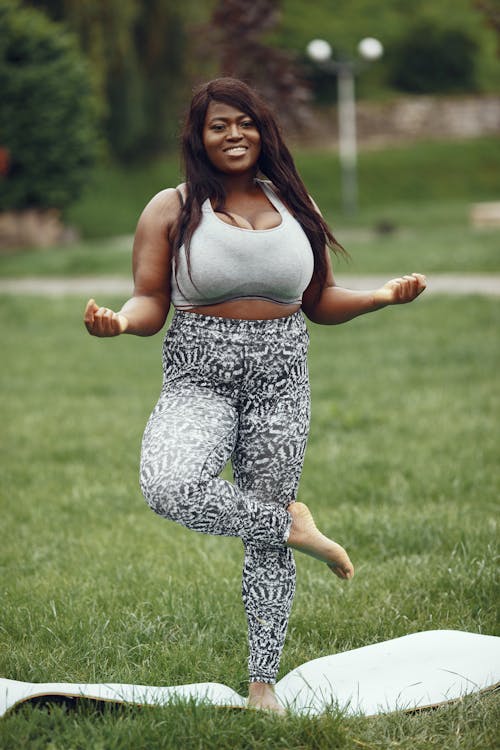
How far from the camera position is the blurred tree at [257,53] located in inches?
400

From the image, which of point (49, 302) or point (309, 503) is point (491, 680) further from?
point (49, 302)

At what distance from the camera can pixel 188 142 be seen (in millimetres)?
2959

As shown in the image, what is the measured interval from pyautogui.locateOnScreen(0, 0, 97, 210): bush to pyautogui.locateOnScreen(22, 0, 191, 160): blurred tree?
69cm

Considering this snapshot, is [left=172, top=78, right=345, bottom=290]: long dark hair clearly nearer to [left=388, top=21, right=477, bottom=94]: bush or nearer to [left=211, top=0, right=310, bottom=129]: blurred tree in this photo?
[left=211, top=0, right=310, bottom=129]: blurred tree

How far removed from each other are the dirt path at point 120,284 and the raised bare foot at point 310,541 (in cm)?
905

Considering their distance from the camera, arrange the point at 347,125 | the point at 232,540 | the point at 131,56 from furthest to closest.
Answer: the point at 347,125 < the point at 131,56 < the point at 232,540

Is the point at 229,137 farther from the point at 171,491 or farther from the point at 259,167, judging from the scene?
the point at 171,491

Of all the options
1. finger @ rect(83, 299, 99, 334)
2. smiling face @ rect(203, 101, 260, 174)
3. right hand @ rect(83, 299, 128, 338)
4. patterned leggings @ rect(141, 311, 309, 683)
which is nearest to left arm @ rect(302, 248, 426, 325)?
patterned leggings @ rect(141, 311, 309, 683)

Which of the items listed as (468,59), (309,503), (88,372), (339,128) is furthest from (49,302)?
(468,59)

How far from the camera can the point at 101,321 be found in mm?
2643

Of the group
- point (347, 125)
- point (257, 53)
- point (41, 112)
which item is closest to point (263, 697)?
point (257, 53)

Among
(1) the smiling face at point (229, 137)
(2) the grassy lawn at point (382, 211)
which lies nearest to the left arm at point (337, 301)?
(1) the smiling face at point (229, 137)

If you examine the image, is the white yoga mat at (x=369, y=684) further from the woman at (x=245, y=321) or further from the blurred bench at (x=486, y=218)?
the blurred bench at (x=486, y=218)

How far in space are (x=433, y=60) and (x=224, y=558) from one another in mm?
37923
